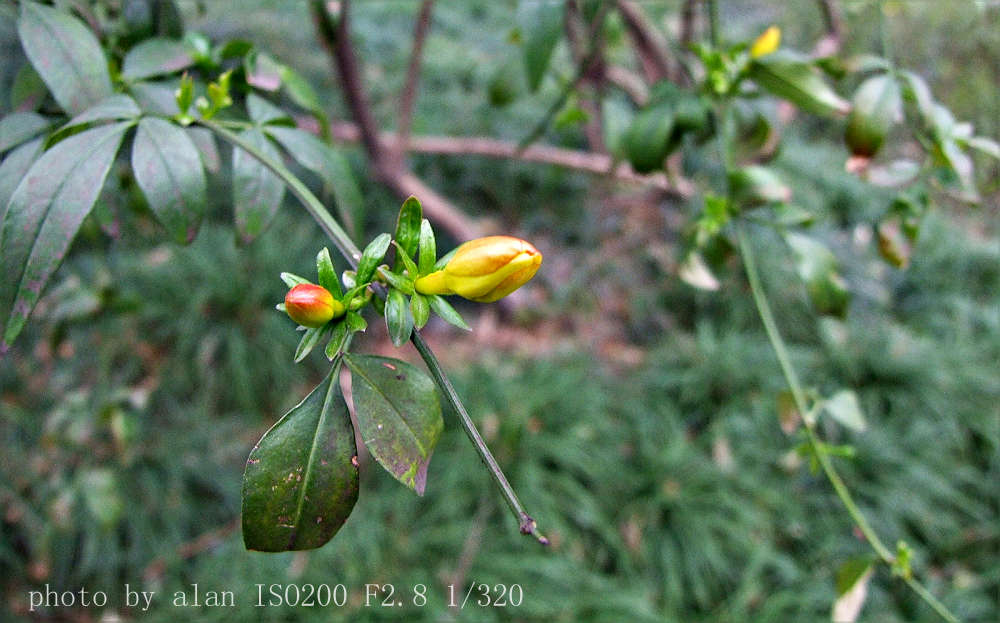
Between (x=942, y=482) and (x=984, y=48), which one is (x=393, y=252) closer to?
(x=942, y=482)

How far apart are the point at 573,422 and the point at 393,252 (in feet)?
6.14

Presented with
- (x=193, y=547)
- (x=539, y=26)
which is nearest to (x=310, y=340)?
(x=539, y=26)

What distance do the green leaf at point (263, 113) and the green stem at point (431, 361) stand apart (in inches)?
2.6

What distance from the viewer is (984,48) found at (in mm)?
3523

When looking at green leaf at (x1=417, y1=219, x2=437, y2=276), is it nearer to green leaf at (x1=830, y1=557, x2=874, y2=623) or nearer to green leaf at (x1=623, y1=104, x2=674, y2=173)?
green leaf at (x1=623, y1=104, x2=674, y2=173)

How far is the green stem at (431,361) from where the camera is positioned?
310 millimetres

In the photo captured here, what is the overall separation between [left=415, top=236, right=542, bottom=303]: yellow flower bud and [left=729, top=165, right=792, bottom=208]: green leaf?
0.44 m

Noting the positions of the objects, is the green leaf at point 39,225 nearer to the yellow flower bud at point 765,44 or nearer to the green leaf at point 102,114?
the green leaf at point 102,114

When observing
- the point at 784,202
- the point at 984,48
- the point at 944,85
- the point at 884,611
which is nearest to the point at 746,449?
the point at 884,611

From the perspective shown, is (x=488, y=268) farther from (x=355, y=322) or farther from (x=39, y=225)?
(x=39, y=225)

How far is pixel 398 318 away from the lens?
356 mm

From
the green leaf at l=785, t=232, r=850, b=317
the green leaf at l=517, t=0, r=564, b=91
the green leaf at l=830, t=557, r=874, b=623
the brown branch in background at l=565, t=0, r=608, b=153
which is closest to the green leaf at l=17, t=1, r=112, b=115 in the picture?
the green leaf at l=517, t=0, r=564, b=91

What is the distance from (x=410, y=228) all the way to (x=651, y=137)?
44cm

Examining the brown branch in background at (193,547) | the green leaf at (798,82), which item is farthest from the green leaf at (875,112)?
the brown branch in background at (193,547)
